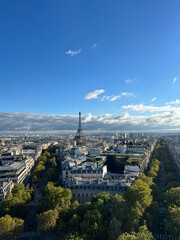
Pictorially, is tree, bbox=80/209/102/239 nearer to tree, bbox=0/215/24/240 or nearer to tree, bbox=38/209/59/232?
tree, bbox=38/209/59/232

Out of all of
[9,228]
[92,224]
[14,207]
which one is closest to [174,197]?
[92,224]

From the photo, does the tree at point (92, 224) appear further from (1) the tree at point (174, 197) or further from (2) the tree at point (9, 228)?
(1) the tree at point (174, 197)

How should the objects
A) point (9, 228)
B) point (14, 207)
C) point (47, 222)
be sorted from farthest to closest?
point (14, 207)
point (47, 222)
point (9, 228)

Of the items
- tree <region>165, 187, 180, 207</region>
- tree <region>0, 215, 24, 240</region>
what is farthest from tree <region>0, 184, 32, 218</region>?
tree <region>165, 187, 180, 207</region>

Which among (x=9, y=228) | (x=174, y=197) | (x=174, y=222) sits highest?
(x=174, y=197)

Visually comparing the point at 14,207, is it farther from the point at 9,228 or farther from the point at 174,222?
the point at 174,222

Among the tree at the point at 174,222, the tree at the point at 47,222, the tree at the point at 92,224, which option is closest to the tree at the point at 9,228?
the tree at the point at 47,222

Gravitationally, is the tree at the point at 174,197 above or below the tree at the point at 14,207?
above

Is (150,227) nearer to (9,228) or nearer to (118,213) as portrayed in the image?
(118,213)

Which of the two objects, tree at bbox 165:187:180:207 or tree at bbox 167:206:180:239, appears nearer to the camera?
tree at bbox 167:206:180:239

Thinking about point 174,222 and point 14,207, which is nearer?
point 174,222

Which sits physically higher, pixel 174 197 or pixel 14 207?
pixel 174 197

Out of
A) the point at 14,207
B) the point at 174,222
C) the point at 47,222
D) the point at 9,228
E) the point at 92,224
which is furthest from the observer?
the point at 14,207
